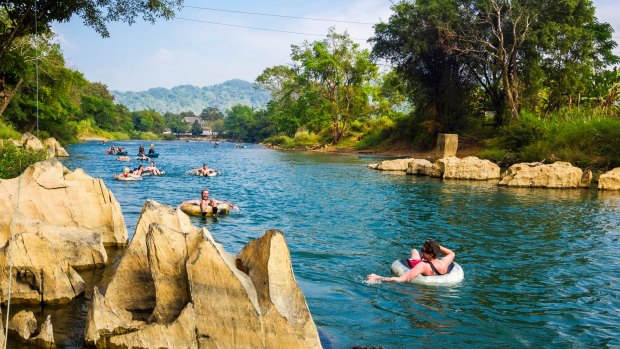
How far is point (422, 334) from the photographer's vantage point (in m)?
7.95

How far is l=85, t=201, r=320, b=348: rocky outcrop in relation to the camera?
20.0 feet

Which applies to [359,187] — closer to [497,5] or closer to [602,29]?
[497,5]

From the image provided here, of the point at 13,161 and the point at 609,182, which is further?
the point at 609,182

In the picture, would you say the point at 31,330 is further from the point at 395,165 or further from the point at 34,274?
the point at 395,165

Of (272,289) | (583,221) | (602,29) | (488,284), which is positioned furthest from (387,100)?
(272,289)

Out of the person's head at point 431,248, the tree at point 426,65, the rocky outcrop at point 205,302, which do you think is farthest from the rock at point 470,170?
the rocky outcrop at point 205,302

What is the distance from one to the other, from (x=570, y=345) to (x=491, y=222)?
9.49m

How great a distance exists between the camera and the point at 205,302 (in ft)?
20.6

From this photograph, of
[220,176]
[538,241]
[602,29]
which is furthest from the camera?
[602,29]

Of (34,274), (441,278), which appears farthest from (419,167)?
(34,274)

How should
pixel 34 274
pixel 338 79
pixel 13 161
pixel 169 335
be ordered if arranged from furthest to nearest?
1. pixel 338 79
2. pixel 13 161
3. pixel 34 274
4. pixel 169 335

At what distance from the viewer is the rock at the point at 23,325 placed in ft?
21.9

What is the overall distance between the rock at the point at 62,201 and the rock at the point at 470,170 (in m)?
21.2

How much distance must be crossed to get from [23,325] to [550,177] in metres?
24.2
